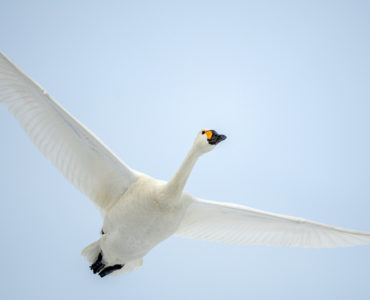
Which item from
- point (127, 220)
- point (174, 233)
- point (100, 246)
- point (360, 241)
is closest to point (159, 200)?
point (127, 220)

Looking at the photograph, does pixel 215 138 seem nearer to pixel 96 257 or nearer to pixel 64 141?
pixel 64 141

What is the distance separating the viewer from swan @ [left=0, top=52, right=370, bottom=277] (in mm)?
4277

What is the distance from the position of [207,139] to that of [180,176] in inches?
16.9

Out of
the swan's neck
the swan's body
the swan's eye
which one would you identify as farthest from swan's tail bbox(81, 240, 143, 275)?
the swan's eye

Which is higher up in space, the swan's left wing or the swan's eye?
the swan's eye

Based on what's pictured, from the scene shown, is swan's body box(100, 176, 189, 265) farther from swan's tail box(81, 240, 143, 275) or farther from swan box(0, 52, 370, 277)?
swan's tail box(81, 240, 143, 275)

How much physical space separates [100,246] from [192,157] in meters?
1.50

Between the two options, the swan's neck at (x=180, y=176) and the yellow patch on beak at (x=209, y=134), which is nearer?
the yellow patch on beak at (x=209, y=134)

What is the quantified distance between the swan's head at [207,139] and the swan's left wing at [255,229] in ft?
2.16

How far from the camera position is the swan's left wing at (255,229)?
4.71 metres

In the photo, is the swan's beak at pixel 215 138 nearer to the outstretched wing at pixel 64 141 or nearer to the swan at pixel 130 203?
the swan at pixel 130 203

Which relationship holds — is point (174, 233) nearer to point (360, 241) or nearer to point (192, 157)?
point (192, 157)

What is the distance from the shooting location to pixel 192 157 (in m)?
4.29

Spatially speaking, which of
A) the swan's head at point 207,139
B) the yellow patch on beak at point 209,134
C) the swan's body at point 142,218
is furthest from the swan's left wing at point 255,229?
the yellow patch on beak at point 209,134
